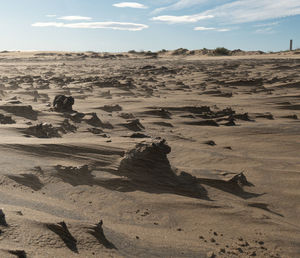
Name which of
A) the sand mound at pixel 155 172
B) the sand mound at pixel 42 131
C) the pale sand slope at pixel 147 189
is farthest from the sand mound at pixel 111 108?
the sand mound at pixel 155 172

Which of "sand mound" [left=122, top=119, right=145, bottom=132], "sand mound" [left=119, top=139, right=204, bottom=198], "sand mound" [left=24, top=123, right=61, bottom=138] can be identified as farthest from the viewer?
"sand mound" [left=122, top=119, right=145, bottom=132]

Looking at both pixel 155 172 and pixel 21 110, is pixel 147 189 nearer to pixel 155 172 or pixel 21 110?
pixel 155 172

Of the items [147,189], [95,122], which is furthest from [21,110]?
[147,189]

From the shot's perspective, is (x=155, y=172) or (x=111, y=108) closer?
(x=155, y=172)

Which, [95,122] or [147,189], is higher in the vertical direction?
[95,122]

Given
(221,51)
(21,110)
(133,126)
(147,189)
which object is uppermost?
(221,51)

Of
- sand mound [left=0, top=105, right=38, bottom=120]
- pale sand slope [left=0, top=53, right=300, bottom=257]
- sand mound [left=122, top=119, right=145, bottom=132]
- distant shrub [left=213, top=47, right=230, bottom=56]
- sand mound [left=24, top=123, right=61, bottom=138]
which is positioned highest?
distant shrub [left=213, top=47, right=230, bottom=56]

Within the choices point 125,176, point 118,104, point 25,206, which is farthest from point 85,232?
point 118,104

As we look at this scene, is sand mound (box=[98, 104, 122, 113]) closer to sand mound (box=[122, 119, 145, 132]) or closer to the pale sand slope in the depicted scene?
the pale sand slope

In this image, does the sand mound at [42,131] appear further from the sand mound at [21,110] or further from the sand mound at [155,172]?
the sand mound at [155,172]

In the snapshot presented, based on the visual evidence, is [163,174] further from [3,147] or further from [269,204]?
[3,147]

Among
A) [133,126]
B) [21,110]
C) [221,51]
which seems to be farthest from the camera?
[221,51]

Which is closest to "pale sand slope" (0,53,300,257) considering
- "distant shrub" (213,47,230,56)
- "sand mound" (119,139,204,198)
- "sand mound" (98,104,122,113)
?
"sand mound" (119,139,204,198)

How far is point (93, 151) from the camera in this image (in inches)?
129
